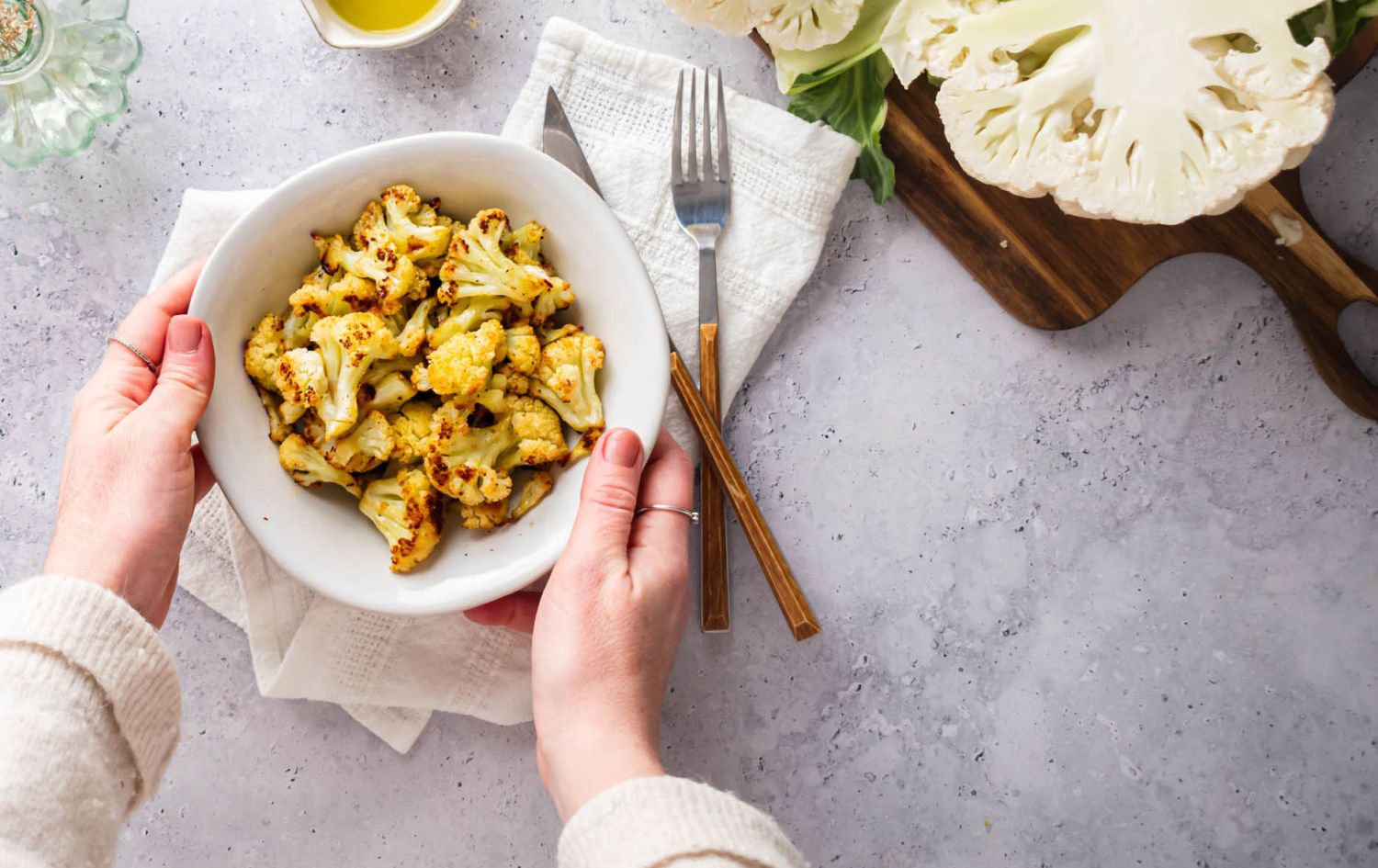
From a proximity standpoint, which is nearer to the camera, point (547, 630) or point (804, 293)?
point (547, 630)

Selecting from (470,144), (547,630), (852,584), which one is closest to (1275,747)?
(852,584)

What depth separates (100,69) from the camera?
1.59 metres

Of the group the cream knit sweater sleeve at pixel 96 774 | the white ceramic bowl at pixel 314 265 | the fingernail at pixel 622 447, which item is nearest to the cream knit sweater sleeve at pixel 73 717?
the cream knit sweater sleeve at pixel 96 774

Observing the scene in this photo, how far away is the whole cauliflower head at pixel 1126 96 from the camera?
50.5 inches

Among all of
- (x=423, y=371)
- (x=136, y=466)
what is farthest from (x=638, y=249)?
(x=136, y=466)

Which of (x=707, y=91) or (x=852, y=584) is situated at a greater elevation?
(x=707, y=91)

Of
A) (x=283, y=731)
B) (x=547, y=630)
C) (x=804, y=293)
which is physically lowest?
(x=283, y=731)

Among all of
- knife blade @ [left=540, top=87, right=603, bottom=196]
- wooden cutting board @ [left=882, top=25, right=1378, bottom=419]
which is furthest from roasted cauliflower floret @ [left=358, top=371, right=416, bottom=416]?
wooden cutting board @ [left=882, top=25, right=1378, bottom=419]

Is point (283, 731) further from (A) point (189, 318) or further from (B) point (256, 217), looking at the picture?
(B) point (256, 217)

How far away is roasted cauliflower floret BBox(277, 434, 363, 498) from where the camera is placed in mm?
1312

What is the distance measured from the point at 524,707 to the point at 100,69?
122 cm

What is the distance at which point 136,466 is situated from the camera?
50.0 inches

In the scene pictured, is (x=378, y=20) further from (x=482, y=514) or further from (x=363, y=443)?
(x=482, y=514)

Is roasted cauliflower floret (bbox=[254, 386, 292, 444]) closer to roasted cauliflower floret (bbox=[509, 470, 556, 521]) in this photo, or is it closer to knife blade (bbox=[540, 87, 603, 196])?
roasted cauliflower floret (bbox=[509, 470, 556, 521])
